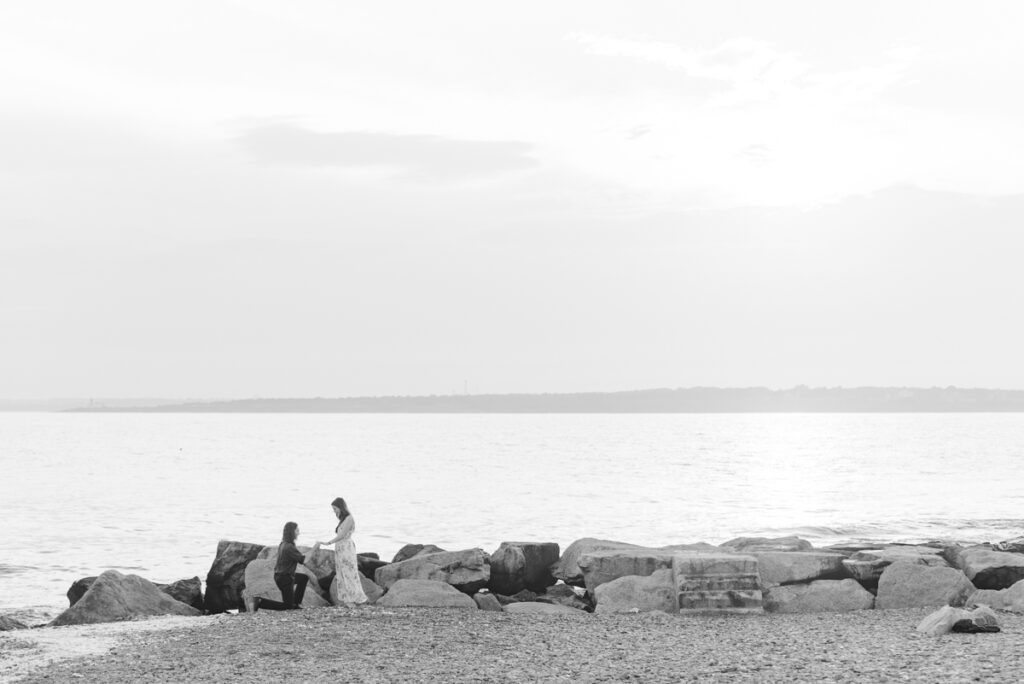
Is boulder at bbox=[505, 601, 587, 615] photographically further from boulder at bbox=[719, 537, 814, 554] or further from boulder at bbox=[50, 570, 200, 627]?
boulder at bbox=[50, 570, 200, 627]

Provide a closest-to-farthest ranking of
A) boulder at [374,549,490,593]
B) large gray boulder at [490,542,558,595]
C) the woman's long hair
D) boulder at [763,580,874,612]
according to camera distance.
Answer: boulder at [763,580,874,612] → the woman's long hair → boulder at [374,549,490,593] → large gray boulder at [490,542,558,595]

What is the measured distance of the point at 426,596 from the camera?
18266 millimetres

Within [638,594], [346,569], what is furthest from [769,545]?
[346,569]

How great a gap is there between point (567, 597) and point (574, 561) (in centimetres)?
104

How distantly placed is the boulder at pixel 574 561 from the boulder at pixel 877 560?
4194mm

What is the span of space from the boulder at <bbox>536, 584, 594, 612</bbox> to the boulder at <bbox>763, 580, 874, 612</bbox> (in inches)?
121

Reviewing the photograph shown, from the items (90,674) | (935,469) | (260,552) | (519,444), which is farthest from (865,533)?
(519,444)

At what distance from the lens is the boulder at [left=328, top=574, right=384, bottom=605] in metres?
18.4

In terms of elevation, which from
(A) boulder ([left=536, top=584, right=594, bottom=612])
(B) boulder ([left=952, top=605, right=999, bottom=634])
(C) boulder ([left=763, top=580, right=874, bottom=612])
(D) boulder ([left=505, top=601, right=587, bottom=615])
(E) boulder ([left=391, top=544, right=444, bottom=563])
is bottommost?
(A) boulder ([left=536, top=584, right=594, bottom=612])

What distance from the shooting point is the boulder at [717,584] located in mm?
17375

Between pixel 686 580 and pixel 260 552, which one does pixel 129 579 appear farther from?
pixel 686 580

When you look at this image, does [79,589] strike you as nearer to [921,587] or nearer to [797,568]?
[797,568]

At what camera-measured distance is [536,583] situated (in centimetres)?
2127

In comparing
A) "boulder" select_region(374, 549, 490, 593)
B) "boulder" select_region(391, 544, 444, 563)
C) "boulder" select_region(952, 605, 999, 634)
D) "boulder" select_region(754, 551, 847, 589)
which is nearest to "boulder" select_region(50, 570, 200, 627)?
"boulder" select_region(374, 549, 490, 593)
